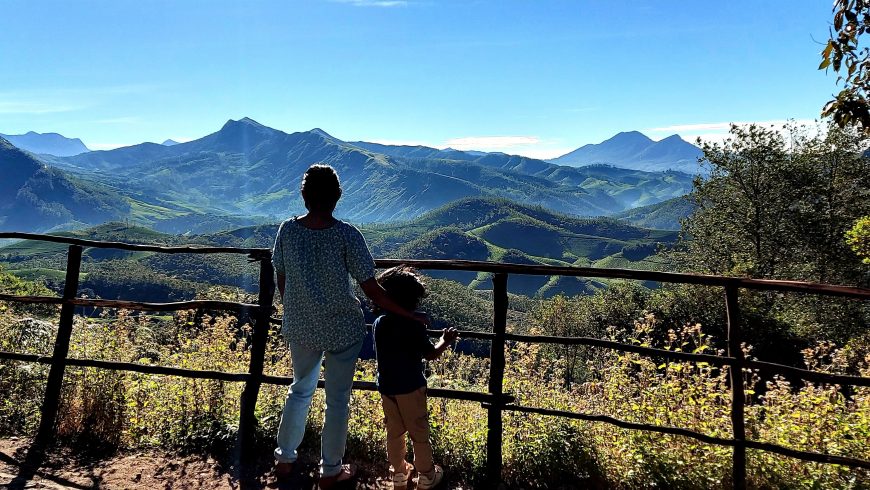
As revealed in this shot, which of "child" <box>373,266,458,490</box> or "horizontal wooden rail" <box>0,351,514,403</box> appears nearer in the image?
"child" <box>373,266,458,490</box>

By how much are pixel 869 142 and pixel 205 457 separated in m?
32.1

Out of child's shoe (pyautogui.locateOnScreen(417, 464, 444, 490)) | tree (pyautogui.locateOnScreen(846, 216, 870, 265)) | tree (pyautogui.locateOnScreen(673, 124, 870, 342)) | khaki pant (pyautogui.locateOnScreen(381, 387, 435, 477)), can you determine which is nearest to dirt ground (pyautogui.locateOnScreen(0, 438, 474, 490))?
child's shoe (pyautogui.locateOnScreen(417, 464, 444, 490))

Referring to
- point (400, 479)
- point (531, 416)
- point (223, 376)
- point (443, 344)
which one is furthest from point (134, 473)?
point (531, 416)

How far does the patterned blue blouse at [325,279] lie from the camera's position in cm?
308

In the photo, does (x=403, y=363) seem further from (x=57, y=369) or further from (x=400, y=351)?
(x=57, y=369)

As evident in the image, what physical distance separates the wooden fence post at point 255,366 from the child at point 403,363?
1.29m

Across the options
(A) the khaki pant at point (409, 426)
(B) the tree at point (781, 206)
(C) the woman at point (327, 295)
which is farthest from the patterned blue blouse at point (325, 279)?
(B) the tree at point (781, 206)

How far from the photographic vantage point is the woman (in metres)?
3.05

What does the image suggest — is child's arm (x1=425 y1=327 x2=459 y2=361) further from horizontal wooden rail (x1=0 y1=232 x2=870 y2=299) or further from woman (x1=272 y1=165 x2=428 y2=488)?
horizontal wooden rail (x1=0 y1=232 x2=870 y2=299)

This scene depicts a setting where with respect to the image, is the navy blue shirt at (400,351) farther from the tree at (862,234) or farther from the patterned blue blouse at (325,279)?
the tree at (862,234)

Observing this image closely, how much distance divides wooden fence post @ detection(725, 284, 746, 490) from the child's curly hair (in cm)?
194

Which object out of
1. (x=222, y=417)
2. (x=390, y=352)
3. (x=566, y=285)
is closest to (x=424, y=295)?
(x=390, y=352)

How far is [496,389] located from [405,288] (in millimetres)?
1163

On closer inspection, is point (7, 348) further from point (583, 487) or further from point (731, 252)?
point (731, 252)
